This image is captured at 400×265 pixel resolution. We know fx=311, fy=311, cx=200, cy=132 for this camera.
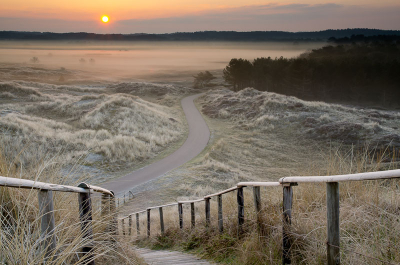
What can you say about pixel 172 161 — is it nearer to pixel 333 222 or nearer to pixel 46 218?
pixel 333 222

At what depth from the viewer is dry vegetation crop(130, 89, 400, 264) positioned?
351 centimetres

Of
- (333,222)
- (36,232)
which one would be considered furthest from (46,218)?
(333,222)

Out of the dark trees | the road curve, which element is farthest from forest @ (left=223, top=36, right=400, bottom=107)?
the road curve

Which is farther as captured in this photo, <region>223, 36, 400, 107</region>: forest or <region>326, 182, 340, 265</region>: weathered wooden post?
<region>223, 36, 400, 107</region>: forest

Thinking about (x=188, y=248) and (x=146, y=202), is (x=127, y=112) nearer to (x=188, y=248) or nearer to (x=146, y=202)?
(x=146, y=202)

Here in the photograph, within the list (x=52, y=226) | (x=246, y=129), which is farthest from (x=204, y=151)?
(x=52, y=226)

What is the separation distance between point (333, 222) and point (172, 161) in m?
23.9

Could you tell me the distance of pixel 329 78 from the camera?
77.4m

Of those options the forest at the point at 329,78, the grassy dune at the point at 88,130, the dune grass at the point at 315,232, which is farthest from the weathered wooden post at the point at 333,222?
the forest at the point at 329,78

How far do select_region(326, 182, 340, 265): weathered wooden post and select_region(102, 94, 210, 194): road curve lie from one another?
10068 millimetres

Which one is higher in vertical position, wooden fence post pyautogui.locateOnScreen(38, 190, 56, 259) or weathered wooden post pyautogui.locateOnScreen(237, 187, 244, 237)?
wooden fence post pyautogui.locateOnScreen(38, 190, 56, 259)

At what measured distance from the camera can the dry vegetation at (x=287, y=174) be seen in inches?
138

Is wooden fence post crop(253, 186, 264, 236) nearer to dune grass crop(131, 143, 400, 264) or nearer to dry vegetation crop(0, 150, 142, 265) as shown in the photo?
dune grass crop(131, 143, 400, 264)

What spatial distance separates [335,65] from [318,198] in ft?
270
